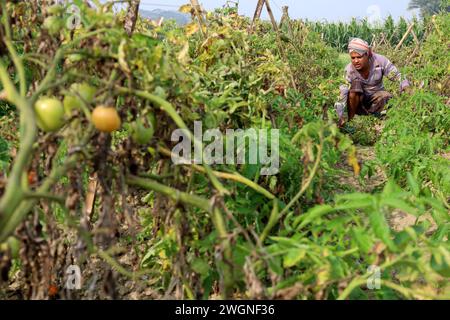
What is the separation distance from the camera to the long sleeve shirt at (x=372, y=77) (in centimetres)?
517

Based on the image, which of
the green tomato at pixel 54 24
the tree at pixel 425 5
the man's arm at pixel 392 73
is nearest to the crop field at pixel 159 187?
the green tomato at pixel 54 24

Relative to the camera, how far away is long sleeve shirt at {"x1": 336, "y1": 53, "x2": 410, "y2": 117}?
517 centimetres

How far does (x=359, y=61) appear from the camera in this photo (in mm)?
5055

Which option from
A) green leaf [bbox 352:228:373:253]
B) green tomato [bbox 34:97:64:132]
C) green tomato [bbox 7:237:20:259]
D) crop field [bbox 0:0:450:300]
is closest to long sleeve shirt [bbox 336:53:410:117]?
crop field [bbox 0:0:450:300]

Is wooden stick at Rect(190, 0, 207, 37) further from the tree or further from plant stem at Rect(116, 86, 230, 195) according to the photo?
the tree

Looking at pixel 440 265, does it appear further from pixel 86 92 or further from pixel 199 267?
pixel 86 92

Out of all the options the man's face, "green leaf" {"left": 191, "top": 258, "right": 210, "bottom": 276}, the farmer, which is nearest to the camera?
"green leaf" {"left": 191, "top": 258, "right": 210, "bottom": 276}

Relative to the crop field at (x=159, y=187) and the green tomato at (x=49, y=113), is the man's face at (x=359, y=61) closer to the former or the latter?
the crop field at (x=159, y=187)

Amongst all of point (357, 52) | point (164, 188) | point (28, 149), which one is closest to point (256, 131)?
point (164, 188)

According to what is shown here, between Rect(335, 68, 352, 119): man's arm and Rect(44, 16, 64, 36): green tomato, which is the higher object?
Rect(335, 68, 352, 119): man's arm

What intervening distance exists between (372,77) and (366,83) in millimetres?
88

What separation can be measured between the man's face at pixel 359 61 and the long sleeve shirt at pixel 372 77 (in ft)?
0.32

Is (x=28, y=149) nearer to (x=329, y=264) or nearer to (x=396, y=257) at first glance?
(x=329, y=264)

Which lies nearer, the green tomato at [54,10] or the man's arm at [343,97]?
the green tomato at [54,10]
